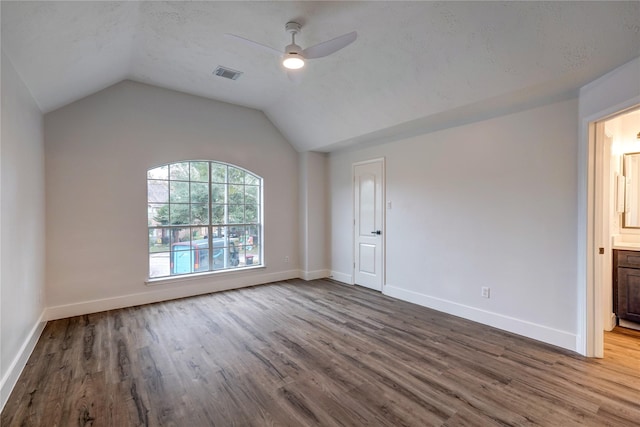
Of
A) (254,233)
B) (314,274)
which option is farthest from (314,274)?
(254,233)

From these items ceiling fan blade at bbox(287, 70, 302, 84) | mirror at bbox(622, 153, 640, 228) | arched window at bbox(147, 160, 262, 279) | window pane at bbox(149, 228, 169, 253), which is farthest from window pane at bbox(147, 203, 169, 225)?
mirror at bbox(622, 153, 640, 228)

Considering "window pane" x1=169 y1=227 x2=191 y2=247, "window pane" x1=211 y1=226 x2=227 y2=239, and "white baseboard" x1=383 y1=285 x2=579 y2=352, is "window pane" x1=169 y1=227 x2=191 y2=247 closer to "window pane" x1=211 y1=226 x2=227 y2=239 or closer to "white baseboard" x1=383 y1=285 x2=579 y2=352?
"window pane" x1=211 y1=226 x2=227 y2=239

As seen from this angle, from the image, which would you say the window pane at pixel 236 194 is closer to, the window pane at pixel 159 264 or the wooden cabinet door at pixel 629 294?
the window pane at pixel 159 264

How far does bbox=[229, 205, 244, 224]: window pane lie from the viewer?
210 inches

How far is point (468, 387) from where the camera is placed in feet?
7.66

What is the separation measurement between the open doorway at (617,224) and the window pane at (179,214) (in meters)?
5.19

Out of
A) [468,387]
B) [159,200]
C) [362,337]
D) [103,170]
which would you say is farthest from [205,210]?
[468,387]

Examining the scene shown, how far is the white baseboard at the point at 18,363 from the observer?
85.1 inches

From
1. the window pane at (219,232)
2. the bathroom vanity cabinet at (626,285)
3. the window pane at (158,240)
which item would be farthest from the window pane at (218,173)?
the bathroom vanity cabinet at (626,285)

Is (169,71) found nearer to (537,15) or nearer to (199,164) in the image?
(199,164)

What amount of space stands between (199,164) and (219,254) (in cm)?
158

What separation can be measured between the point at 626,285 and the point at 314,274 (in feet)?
14.6

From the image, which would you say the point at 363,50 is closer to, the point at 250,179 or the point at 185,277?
the point at 250,179

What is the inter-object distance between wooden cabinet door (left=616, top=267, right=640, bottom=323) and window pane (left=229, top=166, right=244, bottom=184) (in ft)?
18.0
